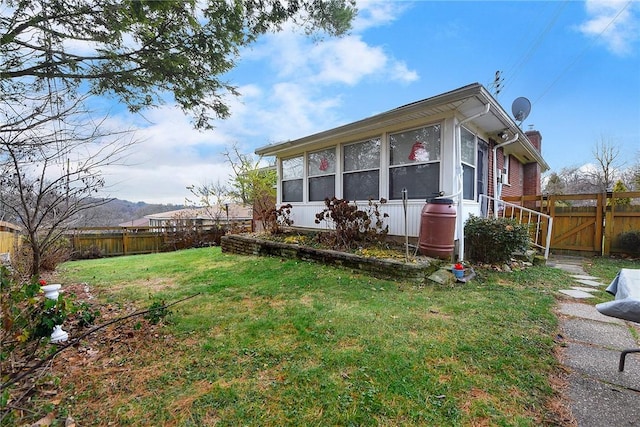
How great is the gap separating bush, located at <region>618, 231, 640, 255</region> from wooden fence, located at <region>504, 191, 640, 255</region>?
0.12 ft

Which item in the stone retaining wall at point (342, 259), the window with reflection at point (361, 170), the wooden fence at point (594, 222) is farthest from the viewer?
the wooden fence at point (594, 222)

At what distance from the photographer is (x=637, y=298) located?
1764mm

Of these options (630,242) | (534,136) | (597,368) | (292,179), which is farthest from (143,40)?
(534,136)

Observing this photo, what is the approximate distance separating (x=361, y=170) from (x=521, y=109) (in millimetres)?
7477

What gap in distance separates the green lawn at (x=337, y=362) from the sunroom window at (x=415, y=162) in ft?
7.31

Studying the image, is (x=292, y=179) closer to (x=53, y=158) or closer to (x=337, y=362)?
(x=53, y=158)

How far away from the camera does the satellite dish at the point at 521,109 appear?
32.2ft

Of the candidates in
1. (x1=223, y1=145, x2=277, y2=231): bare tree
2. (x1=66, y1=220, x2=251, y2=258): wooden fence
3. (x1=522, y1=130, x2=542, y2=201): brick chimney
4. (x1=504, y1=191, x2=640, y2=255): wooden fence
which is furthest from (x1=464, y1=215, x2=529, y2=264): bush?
(x1=66, y1=220, x2=251, y2=258): wooden fence

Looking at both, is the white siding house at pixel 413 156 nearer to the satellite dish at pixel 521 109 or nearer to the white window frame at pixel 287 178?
the white window frame at pixel 287 178

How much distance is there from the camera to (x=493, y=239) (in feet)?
17.5

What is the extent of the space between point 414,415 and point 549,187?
73.4 ft

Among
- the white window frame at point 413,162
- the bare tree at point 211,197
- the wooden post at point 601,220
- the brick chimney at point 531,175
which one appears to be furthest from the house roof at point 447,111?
the bare tree at point 211,197

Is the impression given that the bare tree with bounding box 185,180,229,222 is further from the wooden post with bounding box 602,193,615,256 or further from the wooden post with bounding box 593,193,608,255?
the wooden post with bounding box 602,193,615,256

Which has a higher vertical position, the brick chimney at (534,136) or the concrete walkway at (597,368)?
the brick chimney at (534,136)
